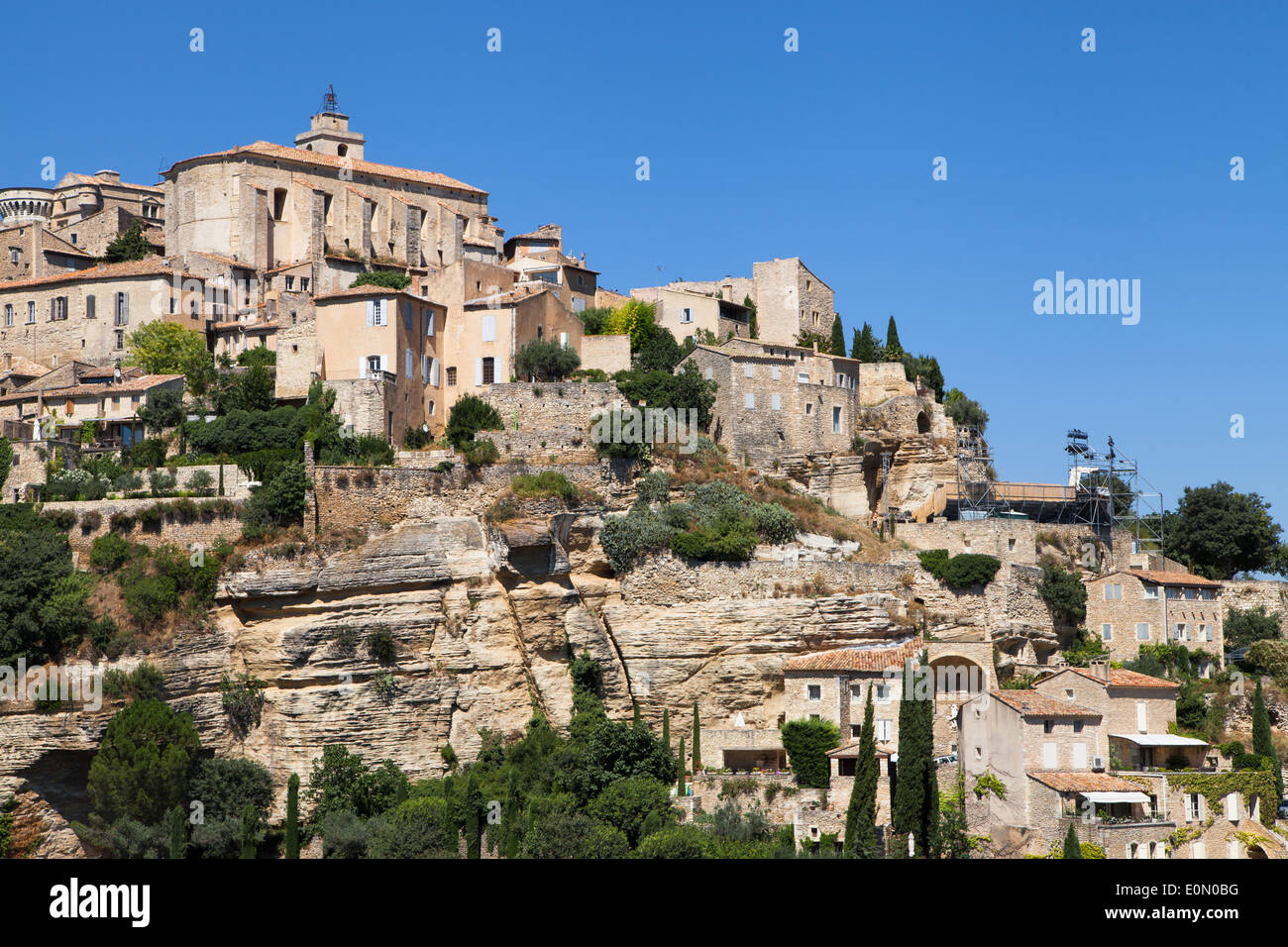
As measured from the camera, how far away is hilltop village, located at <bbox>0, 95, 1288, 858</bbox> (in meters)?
42.1

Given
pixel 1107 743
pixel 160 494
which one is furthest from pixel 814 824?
pixel 160 494

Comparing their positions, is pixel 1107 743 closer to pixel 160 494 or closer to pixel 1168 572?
pixel 1168 572

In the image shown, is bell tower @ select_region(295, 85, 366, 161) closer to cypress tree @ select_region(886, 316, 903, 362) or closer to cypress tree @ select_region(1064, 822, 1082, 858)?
cypress tree @ select_region(886, 316, 903, 362)

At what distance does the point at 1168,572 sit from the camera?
54.2 m

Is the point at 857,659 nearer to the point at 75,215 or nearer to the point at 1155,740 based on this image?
the point at 1155,740

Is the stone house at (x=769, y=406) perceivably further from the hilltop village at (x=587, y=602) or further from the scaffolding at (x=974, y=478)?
the scaffolding at (x=974, y=478)

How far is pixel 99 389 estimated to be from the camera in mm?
58906

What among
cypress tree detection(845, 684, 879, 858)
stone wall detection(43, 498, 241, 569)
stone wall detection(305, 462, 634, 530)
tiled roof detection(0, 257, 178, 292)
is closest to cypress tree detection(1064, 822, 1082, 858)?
cypress tree detection(845, 684, 879, 858)

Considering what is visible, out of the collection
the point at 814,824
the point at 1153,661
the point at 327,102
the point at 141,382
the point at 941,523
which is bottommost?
the point at 814,824

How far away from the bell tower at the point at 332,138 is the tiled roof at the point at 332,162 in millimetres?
770

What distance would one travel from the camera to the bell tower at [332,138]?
7819 centimetres

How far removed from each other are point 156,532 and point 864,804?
80.9ft

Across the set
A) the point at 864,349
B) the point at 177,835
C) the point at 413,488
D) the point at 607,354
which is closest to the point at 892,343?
the point at 864,349
